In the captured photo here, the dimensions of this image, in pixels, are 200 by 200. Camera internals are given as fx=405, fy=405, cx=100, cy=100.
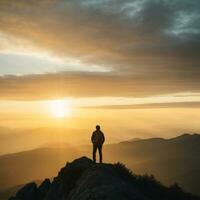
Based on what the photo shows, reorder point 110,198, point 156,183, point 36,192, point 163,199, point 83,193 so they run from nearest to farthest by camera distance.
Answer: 1. point 110,198
2. point 83,193
3. point 163,199
4. point 156,183
5. point 36,192

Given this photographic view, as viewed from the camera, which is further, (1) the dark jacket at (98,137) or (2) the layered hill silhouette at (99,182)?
(1) the dark jacket at (98,137)

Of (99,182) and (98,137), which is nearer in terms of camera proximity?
(99,182)

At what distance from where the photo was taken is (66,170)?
40.8 m

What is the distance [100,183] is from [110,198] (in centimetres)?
499

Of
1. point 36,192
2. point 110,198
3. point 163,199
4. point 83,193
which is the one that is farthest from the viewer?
point 36,192

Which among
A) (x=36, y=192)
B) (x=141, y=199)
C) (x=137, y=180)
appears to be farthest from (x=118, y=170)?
(x=36, y=192)

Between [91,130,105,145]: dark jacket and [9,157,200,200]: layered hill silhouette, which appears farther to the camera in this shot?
[91,130,105,145]: dark jacket

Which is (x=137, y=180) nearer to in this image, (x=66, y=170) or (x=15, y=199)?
(x=66, y=170)

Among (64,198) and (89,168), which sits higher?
(89,168)

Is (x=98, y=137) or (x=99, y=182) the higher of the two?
(x=98, y=137)

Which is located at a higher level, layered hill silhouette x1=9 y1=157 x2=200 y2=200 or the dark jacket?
the dark jacket

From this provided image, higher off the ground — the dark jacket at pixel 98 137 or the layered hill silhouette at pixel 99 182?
the dark jacket at pixel 98 137

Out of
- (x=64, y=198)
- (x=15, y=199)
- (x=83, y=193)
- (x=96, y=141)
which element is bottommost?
(x=15, y=199)

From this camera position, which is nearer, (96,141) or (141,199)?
(141,199)
